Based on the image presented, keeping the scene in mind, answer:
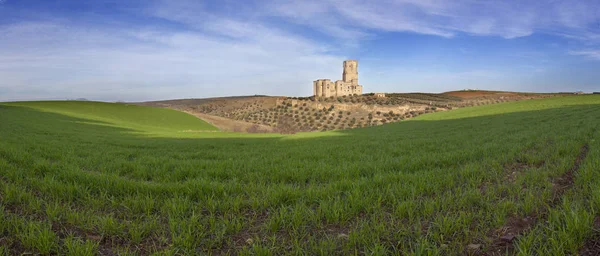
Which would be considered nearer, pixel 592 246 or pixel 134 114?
pixel 592 246

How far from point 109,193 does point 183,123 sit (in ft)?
178

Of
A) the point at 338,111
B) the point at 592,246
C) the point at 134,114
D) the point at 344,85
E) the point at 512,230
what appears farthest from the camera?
the point at 344,85

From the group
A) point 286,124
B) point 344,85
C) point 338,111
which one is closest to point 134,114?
Answer: point 286,124

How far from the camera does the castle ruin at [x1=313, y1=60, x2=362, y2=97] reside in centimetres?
10294

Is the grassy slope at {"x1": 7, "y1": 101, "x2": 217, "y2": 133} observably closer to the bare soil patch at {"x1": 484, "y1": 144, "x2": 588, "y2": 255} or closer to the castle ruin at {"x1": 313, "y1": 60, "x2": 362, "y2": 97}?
the bare soil patch at {"x1": 484, "y1": 144, "x2": 588, "y2": 255}

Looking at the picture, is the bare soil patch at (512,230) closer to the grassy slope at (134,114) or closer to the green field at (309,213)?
the green field at (309,213)

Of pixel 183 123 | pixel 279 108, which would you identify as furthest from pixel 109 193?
pixel 279 108

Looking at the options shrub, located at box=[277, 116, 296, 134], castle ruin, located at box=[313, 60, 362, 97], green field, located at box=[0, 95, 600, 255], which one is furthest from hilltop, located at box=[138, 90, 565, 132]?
green field, located at box=[0, 95, 600, 255]

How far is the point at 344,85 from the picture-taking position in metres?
104

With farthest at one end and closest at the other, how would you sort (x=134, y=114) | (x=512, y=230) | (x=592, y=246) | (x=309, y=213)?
(x=134, y=114), (x=309, y=213), (x=512, y=230), (x=592, y=246)

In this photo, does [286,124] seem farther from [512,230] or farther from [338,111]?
[512,230]

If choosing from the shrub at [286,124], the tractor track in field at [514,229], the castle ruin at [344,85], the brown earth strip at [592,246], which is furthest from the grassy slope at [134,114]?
the castle ruin at [344,85]

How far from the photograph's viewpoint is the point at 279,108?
283 ft

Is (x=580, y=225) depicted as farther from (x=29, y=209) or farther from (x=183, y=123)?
(x=183, y=123)
